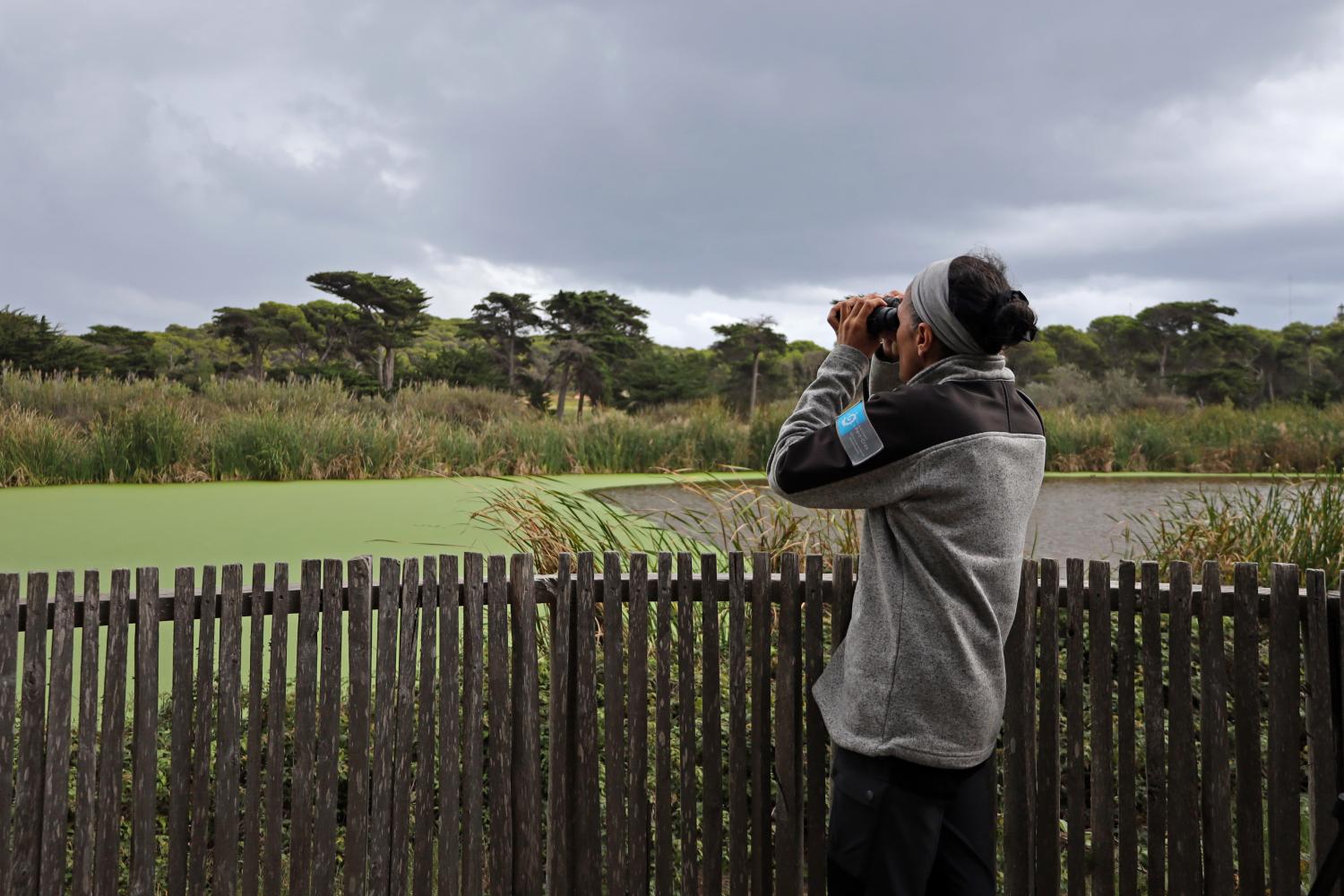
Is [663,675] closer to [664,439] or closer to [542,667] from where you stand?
[542,667]

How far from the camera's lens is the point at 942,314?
1738mm

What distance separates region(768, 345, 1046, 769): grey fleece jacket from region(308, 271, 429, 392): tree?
36.1 meters

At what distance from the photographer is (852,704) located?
70.5 inches

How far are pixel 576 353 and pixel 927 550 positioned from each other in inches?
1167

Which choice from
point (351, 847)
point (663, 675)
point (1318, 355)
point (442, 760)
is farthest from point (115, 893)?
point (1318, 355)

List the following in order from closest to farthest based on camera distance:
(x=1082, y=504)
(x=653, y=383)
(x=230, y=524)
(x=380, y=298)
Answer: (x=230, y=524) → (x=1082, y=504) → (x=653, y=383) → (x=380, y=298)

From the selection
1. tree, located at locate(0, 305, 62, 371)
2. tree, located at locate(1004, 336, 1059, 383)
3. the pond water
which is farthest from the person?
tree, located at locate(1004, 336, 1059, 383)

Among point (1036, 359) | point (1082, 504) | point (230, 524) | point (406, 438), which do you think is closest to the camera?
point (230, 524)

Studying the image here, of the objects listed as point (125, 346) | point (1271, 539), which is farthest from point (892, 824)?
point (125, 346)

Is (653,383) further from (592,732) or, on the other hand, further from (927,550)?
(927,550)

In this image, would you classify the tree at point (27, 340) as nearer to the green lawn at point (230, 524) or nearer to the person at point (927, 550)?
the green lawn at point (230, 524)

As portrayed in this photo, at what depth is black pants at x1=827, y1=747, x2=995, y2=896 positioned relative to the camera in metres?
1.72

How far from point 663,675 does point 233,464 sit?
368 inches

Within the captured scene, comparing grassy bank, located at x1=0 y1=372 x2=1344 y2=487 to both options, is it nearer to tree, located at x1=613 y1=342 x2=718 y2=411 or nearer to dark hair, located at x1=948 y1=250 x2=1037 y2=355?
dark hair, located at x1=948 y1=250 x2=1037 y2=355
